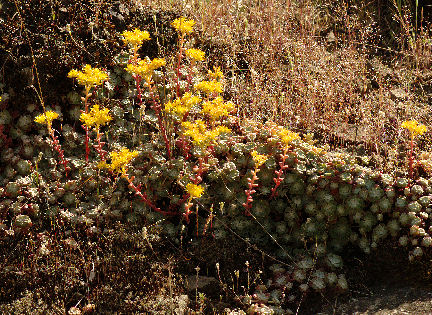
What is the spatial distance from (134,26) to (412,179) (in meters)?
3.25

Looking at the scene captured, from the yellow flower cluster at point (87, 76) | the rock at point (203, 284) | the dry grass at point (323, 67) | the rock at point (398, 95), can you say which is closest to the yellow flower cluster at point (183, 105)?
the yellow flower cluster at point (87, 76)

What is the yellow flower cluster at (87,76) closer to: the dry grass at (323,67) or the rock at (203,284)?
the dry grass at (323,67)

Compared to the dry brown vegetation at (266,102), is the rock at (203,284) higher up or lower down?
lower down

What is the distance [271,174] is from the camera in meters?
3.81

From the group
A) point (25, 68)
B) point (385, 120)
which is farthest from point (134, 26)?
point (385, 120)

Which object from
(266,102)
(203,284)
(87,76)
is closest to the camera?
(203,284)

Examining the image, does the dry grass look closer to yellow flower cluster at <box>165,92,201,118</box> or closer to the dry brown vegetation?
the dry brown vegetation

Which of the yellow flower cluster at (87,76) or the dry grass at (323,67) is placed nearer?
the yellow flower cluster at (87,76)

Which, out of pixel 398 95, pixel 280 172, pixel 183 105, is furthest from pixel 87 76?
pixel 398 95

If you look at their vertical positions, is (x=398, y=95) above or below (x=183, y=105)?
below

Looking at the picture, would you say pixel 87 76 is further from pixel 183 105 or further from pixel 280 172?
pixel 280 172

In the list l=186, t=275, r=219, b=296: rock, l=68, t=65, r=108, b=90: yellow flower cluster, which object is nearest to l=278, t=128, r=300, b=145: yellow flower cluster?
l=186, t=275, r=219, b=296: rock

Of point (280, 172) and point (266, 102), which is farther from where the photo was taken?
point (266, 102)

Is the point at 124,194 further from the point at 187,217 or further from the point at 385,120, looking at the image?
the point at 385,120
